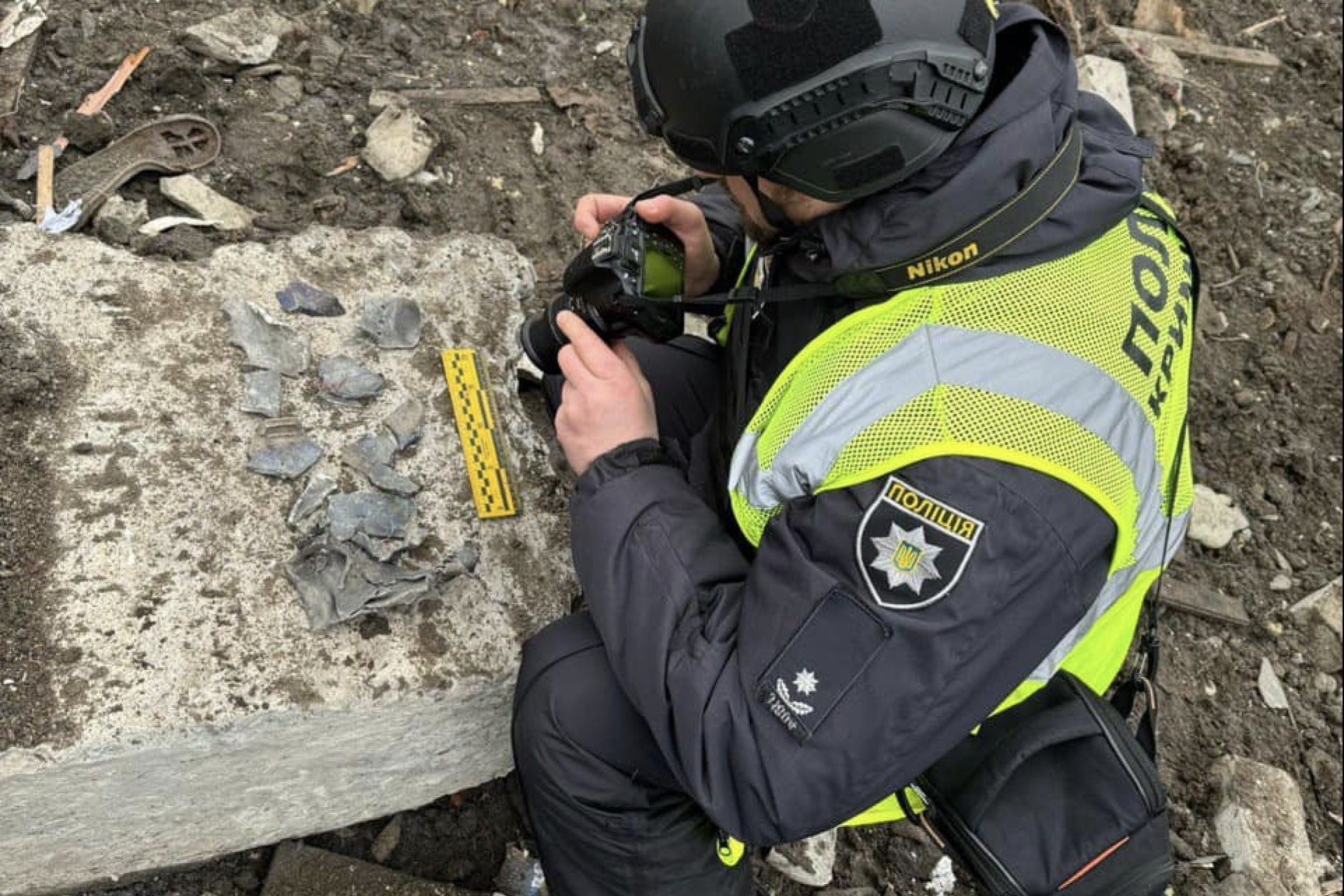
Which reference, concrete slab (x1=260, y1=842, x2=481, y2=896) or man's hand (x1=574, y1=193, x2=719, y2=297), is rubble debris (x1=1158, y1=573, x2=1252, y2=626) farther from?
concrete slab (x1=260, y1=842, x2=481, y2=896)

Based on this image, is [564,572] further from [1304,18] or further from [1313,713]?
[1304,18]

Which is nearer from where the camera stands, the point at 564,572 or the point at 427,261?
the point at 564,572

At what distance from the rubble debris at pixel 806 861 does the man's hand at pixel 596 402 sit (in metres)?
1.36

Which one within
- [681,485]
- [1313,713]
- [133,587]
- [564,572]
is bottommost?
[1313,713]

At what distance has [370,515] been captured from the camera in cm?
255

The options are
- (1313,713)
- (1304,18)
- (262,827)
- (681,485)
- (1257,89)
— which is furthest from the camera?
(1304,18)

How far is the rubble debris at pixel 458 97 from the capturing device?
388 centimetres

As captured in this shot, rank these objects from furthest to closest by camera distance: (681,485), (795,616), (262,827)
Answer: (262,827) < (681,485) < (795,616)

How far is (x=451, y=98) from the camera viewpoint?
13.2 feet

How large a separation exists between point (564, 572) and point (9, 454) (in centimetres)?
132

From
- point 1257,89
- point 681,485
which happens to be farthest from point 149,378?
point 1257,89

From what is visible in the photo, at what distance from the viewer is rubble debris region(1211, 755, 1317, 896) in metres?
3.17

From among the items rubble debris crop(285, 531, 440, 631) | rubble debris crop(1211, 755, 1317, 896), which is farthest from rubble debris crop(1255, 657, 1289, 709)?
rubble debris crop(285, 531, 440, 631)

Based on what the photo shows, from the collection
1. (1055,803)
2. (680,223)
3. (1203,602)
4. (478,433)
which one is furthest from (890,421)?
(1203,602)
